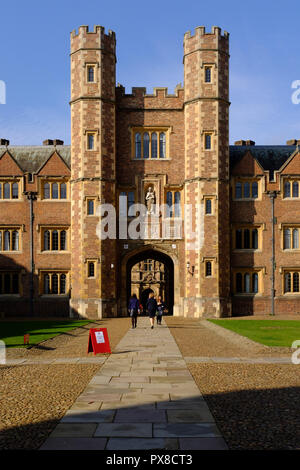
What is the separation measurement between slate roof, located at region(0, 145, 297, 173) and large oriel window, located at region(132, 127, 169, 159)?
17.0 feet

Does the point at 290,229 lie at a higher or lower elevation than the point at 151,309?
higher

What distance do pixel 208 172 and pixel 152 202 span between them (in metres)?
4.25

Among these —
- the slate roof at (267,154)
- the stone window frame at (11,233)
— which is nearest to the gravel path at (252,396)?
the stone window frame at (11,233)

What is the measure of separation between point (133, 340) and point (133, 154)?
18.4 metres

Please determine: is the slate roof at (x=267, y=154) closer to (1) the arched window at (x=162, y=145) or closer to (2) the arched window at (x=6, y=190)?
(1) the arched window at (x=162, y=145)

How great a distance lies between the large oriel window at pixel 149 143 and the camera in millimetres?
34188

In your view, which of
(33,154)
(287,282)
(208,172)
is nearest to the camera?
(208,172)

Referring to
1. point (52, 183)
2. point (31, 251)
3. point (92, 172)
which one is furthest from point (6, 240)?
point (92, 172)

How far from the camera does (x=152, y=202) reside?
3375 cm

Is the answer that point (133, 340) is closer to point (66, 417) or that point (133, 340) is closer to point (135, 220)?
point (66, 417)

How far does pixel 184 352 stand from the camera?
14828 mm

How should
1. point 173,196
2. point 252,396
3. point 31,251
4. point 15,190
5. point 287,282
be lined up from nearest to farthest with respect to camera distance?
point 252,396
point 173,196
point 31,251
point 287,282
point 15,190

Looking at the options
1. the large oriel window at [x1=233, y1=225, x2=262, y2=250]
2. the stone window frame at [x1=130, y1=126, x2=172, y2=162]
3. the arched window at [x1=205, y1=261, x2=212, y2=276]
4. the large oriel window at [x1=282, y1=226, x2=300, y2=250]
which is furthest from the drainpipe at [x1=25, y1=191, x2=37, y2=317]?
the large oriel window at [x1=282, y1=226, x2=300, y2=250]

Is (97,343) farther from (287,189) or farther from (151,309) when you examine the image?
(287,189)
